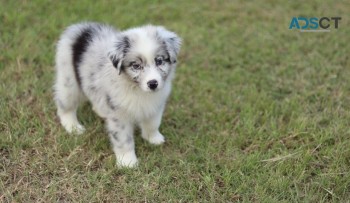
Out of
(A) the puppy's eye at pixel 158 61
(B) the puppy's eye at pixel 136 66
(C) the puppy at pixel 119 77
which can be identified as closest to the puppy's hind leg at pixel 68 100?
(C) the puppy at pixel 119 77

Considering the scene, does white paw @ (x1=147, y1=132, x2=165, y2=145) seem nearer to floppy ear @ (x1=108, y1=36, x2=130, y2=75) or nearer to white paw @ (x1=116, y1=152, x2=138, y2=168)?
white paw @ (x1=116, y1=152, x2=138, y2=168)

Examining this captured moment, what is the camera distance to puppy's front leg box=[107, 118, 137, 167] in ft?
12.5

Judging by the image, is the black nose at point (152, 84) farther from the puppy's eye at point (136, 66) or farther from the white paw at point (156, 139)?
the white paw at point (156, 139)

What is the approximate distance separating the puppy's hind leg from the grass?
10 cm

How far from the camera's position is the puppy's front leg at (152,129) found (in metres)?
4.04

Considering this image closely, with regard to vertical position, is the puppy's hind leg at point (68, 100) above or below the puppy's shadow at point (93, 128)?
above

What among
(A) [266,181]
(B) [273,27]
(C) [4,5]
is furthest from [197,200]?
(C) [4,5]

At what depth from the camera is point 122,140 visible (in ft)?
12.5

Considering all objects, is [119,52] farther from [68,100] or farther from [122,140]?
[68,100]

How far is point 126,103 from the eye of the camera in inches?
145

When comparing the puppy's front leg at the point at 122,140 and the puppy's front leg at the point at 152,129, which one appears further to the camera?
the puppy's front leg at the point at 152,129

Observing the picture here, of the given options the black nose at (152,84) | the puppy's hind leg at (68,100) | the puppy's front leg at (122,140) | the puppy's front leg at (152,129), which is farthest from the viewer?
the puppy's hind leg at (68,100)

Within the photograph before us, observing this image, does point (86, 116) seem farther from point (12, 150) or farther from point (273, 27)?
point (273, 27)

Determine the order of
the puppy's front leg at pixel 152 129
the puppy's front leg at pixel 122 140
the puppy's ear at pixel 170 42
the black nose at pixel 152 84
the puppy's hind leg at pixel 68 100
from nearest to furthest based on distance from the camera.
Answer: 1. the black nose at pixel 152 84
2. the puppy's ear at pixel 170 42
3. the puppy's front leg at pixel 122 140
4. the puppy's front leg at pixel 152 129
5. the puppy's hind leg at pixel 68 100
